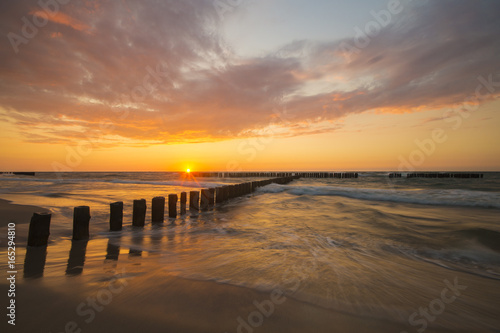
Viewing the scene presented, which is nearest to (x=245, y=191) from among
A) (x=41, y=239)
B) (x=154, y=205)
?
(x=154, y=205)

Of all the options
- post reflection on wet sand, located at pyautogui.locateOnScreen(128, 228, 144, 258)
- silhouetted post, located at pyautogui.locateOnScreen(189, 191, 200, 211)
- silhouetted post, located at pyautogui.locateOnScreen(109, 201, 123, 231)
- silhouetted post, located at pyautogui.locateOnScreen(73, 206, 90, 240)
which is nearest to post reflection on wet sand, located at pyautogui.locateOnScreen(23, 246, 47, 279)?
silhouetted post, located at pyautogui.locateOnScreen(73, 206, 90, 240)

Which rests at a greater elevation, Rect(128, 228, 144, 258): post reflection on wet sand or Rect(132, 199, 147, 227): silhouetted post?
Rect(132, 199, 147, 227): silhouetted post

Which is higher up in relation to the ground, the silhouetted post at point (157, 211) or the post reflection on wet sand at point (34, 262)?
the silhouetted post at point (157, 211)

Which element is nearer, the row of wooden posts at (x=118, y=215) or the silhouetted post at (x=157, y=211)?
the row of wooden posts at (x=118, y=215)

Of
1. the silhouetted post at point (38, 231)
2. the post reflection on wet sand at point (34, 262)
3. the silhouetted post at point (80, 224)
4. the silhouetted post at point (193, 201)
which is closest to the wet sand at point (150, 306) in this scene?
the post reflection on wet sand at point (34, 262)

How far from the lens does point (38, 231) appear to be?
4559 mm

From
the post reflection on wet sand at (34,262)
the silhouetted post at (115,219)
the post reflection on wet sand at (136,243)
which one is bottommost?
the post reflection on wet sand at (136,243)

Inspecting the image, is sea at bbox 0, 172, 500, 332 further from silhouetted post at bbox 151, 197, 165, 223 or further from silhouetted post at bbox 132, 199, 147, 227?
silhouetted post at bbox 151, 197, 165, 223

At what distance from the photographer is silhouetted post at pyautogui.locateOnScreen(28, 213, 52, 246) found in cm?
453

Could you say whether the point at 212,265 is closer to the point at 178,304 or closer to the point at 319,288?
the point at 178,304

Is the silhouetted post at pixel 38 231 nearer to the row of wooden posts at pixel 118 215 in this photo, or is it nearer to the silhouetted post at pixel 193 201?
the row of wooden posts at pixel 118 215

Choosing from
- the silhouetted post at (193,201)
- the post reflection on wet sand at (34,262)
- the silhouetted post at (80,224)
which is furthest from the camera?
the silhouetted post at (193,201)

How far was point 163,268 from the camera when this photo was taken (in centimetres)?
369

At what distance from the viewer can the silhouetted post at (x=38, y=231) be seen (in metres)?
4.53
